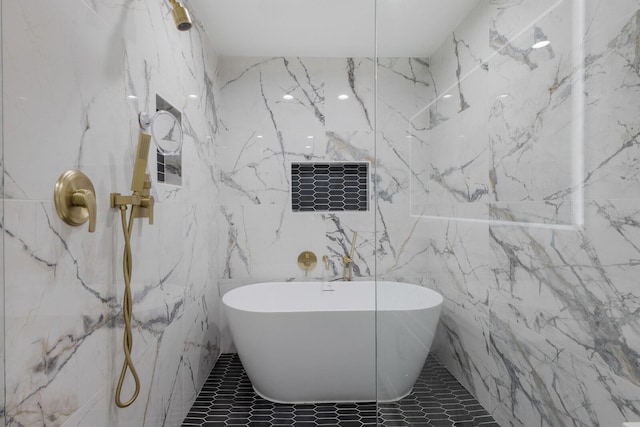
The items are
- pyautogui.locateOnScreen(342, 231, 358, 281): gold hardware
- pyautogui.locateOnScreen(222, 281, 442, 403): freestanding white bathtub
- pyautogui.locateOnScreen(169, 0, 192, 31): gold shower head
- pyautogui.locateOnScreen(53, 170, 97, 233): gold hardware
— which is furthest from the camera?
pyautogui.locateOnScreen(342, 231, 358, 281): gold hardware

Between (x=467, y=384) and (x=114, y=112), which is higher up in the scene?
(x=114, y=112)

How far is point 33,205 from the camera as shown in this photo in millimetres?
1012

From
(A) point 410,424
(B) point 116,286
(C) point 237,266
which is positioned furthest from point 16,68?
(C) point 237,266

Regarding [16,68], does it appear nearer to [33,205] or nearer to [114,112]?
[33,205]

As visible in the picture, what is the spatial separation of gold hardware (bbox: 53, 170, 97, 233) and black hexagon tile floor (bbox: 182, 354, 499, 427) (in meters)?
1.06

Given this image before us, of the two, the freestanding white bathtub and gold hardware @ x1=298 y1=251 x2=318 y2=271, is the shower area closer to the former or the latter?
the freestanding white bathtub

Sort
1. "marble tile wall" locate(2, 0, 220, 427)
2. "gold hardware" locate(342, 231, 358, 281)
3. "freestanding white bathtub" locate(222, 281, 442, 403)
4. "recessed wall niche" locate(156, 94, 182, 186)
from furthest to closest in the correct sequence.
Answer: "gold hardware" locate(342, 231, 358, 281) < "freestanding white bathtub" locate(222, 281, 442, 403) < "recessed wall niche" locate(156, 94, 182, 186) < "marble tile wall" locate(2, 0, 220, 427)

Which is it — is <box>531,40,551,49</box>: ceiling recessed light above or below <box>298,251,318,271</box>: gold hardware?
above

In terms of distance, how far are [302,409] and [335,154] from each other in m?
2.05

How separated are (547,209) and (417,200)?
0.45 meters

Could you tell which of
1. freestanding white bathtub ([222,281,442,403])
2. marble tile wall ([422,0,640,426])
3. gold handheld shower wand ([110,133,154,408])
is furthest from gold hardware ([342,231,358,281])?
marble tile wall ([422,0,640,426])

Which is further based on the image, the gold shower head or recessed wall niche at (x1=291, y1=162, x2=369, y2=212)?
recessed wall niche at (x1=291, y1=162, x2=369, y2=212)

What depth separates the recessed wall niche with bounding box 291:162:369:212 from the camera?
3.42m

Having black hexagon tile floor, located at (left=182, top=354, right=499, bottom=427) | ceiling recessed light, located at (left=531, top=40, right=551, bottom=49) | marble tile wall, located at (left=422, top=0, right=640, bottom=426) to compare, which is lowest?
black hexagon tile floor, located at (left=182, top=354, right=499, bottom=427)
